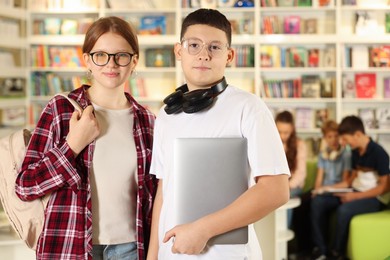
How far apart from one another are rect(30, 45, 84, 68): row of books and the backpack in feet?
19.6

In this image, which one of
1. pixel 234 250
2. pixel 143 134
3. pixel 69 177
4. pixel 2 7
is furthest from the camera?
pixel 2 7

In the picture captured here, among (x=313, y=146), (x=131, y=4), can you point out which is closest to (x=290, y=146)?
(x=313, y=146)

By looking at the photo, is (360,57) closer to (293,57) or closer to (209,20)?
(293,57)

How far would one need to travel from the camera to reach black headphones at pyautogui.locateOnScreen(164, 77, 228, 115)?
148 centimetres

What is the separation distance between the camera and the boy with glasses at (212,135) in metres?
1.38

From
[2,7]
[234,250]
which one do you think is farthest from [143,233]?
[2,7]

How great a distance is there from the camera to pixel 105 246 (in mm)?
1778

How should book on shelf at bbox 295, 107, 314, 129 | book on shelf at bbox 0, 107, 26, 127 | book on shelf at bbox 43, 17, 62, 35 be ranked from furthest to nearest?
book on shelf at bbox 43, 17, 62, 35, book on shelf at bbox 295, 107, 314, 129, book on shelf at bbox 0, 107, 26, 127

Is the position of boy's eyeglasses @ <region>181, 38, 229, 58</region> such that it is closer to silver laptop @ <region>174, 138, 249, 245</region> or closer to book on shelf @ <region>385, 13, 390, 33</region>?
silver laptop @ <region>174, 138, 249, 245</region>

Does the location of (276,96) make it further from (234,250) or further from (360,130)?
(234,250)

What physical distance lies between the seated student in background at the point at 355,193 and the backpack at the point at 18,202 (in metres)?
3.66

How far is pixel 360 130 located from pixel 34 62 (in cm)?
425

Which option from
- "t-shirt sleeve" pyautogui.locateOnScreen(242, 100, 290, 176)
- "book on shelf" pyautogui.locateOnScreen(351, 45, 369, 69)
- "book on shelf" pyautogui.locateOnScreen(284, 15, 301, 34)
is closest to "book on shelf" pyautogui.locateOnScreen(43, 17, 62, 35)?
"book on shelf" pyautogui.locateOnScreen(284, 15, 301, 34)

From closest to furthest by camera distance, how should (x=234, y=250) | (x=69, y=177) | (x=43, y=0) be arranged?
(x=234, y=250) < (x=69, y=177) < (x=43, y=0)
